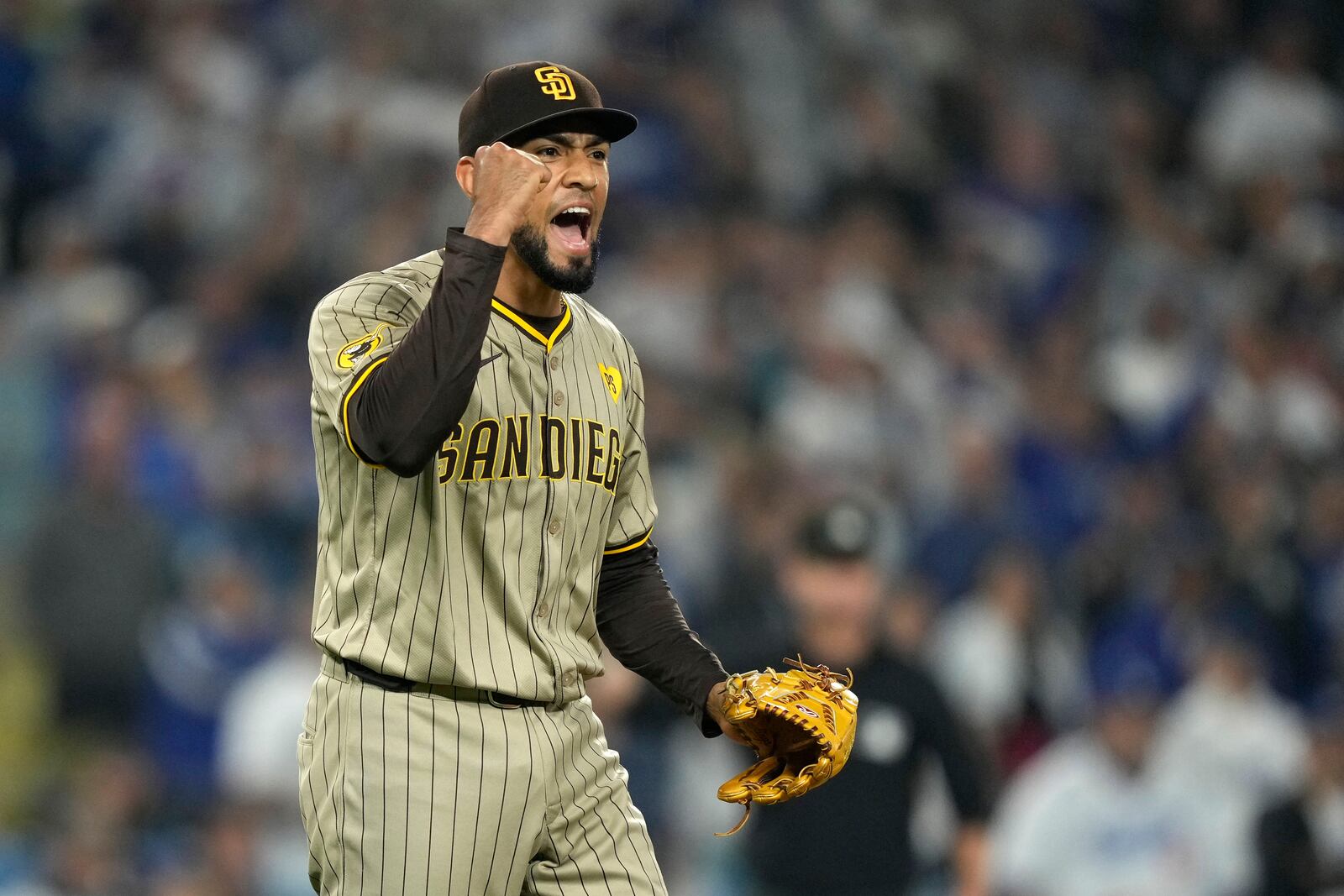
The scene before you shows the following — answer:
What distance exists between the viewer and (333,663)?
108 inches

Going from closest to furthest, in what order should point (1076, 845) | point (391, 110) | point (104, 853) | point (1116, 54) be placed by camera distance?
point (104, 853), point (1076, 845), point (391, 110), point (1116, 54)

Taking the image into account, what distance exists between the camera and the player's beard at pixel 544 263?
9.14 feet

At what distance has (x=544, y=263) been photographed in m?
2.79

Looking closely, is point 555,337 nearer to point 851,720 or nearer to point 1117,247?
point 851,720

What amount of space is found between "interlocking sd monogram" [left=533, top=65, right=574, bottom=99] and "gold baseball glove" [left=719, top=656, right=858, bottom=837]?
3.22 ft

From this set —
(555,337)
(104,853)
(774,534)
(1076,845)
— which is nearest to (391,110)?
(774,534)

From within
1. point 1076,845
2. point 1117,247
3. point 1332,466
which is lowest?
point 1076,845

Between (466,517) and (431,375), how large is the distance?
1.19ft

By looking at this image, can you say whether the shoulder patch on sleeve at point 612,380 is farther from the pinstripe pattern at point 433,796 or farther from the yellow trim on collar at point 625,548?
the pinstripe pattern at point 433,796

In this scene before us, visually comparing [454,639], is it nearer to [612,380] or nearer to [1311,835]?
[612,380]

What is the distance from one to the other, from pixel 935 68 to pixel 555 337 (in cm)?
748

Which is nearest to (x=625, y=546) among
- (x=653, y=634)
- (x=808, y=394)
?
(x=653, y=634)

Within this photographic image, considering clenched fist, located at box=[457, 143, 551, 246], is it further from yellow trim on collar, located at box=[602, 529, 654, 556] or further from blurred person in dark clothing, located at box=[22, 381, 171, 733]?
blurred person in dark clothing, located at box=[22, 381, 171, 733]

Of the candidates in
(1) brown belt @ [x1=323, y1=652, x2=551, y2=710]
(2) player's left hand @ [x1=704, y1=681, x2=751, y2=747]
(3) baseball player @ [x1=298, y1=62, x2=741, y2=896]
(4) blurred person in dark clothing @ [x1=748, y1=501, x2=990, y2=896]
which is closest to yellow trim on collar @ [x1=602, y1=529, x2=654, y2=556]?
(3) baseball player @ [x1=298, y1=62, x2=741, y2=896]
